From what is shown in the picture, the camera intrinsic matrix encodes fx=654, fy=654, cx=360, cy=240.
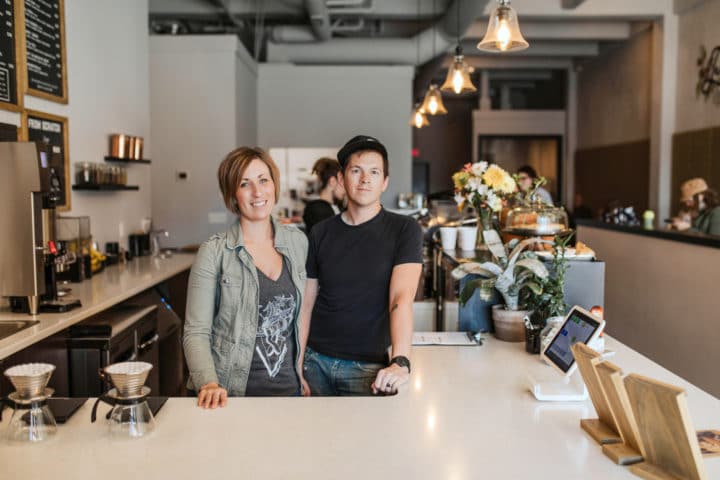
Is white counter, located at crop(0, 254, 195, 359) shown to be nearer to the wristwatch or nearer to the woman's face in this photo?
the woman's face

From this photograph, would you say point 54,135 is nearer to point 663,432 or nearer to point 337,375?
point 337,375

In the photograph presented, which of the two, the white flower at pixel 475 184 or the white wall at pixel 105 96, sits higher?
the white wall at pixel 105 96

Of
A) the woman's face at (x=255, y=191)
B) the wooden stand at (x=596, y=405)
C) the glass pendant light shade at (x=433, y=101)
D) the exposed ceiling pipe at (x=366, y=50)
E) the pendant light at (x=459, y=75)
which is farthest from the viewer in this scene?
the exposed ceiling pipe at (x=366, y=50)

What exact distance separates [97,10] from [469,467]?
172 inches

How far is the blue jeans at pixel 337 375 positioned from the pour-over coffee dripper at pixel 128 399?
76 centimetres

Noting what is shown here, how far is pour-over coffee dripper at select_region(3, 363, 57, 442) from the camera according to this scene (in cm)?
147

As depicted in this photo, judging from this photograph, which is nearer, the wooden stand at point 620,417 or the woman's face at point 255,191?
the wooden stand at point 620,417

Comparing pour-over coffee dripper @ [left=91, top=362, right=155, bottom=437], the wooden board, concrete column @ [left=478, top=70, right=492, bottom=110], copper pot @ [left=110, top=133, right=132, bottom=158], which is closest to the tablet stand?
the wooden board

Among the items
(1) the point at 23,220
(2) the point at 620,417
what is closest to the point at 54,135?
(1) the point at 23,220

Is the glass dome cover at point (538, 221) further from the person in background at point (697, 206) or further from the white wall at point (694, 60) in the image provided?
the white wall at point (694, 60)

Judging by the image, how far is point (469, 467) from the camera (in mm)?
1433

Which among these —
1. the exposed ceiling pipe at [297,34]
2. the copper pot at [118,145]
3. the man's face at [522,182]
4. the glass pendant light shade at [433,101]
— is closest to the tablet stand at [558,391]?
the man's face at [522,182]

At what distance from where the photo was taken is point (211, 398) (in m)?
1.80

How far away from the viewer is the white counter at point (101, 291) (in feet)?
8.14
